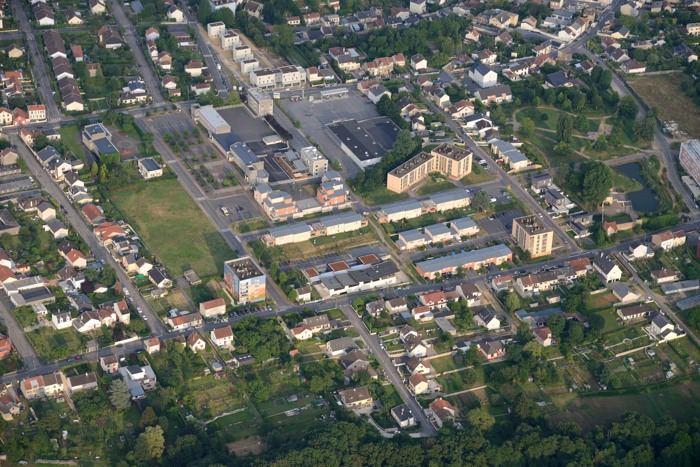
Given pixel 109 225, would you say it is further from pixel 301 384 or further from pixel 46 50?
pixel 46 50

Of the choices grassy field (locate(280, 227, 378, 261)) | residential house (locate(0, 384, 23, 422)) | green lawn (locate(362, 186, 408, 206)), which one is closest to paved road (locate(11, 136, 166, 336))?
residential house (locate(0, 384, 23, 422))

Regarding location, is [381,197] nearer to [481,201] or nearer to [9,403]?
[481,201]

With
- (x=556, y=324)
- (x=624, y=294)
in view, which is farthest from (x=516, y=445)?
(x=624, y=294)

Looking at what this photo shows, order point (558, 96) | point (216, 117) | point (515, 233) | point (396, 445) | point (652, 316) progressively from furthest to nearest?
point (558, 96), point (216, 117), point (515, 233), point (652, 316), point (396, 445)

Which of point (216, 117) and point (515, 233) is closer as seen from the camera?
point (515, 233)

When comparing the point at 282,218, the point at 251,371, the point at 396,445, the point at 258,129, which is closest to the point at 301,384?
the point at 251,371

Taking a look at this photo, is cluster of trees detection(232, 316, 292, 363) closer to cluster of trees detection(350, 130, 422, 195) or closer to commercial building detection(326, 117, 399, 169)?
cluster of trees detection(350, 130, 422, 195)
